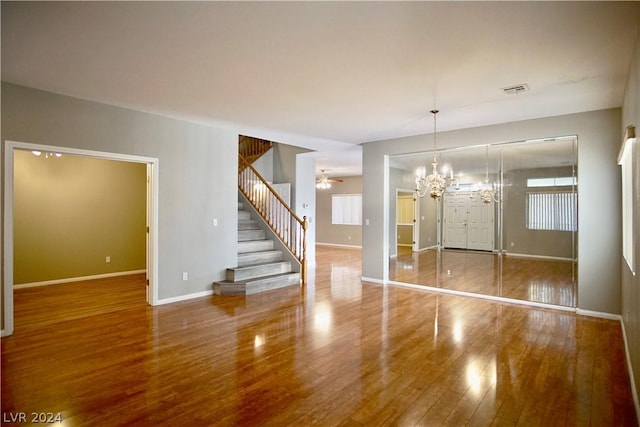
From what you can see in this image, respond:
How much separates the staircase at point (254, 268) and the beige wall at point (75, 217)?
246cm

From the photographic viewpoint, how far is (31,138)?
3.83 m

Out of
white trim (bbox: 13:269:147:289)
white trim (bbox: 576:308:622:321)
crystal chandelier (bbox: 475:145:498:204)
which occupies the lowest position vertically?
white trim (bbox: 576:308:622:321)

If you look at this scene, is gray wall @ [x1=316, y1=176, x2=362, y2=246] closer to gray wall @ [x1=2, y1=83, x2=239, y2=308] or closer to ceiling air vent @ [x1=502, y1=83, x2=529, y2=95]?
gray wall @ [x1=2, y1=83, x2=239, y2=308]

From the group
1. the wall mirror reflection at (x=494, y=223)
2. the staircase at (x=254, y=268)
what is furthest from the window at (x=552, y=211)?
the staircase at (x=254, y=268)

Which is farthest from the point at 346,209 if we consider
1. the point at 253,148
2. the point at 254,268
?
the point at 254,268

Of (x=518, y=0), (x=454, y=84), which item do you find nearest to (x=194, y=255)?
(x=454, y=84)

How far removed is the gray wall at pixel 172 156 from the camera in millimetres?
3881

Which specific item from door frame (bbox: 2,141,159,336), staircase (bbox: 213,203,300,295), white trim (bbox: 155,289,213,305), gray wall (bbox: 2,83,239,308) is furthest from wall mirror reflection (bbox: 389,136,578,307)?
door frame (bbox: 2,141,159,336)

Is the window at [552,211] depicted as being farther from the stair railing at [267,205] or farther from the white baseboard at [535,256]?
the stair railing at [267,205]

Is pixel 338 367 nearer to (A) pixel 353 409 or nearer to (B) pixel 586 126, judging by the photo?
(A) pixel 353 409

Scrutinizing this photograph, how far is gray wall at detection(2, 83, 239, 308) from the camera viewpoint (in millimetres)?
3881

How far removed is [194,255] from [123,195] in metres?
3.09

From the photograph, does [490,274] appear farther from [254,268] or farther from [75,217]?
[75,217]

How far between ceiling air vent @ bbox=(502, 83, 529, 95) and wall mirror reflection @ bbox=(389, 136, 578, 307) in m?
1.44
